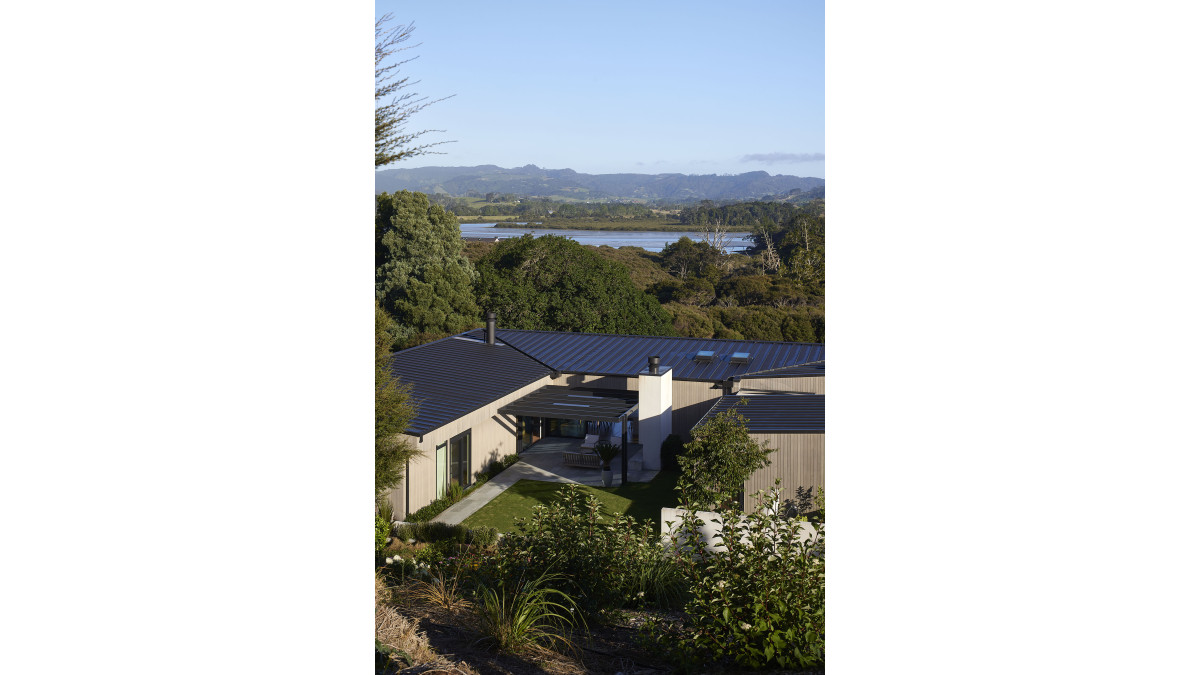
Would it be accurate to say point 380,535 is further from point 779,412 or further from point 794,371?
point 794,371

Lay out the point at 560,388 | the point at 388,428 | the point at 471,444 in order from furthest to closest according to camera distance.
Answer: the point at 560,388 < the point at 471,444 < the point at 388,428

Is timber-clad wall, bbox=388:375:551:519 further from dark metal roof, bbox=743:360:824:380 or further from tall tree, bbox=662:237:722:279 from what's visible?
tall tree, bbox=662:237:722:279

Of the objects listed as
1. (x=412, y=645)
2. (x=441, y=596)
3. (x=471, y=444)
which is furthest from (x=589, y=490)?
(x=412, y=645)

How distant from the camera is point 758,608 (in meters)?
2.64

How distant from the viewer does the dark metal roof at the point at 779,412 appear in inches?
412

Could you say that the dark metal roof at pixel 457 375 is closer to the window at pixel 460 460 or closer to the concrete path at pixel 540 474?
the window at pixel 460 460

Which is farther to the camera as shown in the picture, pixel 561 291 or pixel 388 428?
pixel 561 291

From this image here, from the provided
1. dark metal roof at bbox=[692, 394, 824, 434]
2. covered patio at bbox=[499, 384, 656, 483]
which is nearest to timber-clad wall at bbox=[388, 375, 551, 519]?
covered patio at bbox=[499, 384, 656, 483]

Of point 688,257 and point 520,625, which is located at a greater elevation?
point 688,257

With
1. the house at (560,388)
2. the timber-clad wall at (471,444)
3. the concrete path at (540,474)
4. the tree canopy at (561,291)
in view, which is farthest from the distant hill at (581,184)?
the concrete path at (540,474)

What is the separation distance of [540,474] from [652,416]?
89.9 inches

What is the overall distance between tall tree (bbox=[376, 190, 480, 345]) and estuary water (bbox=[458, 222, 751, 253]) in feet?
10.4

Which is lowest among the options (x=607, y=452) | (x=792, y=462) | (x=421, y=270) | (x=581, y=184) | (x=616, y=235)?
(x=607, y=452)
